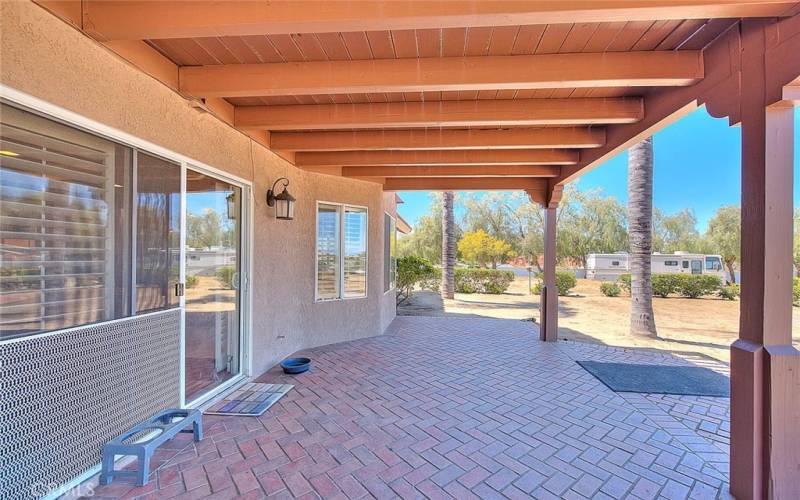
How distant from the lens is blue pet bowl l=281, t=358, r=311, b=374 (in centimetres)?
407

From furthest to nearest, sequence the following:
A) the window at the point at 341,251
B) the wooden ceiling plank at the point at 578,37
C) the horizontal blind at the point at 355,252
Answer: the horizontal blind at the point at 355,252 < the window at the point at 341,251 < the wooden ceiling plank at the point at 578,37

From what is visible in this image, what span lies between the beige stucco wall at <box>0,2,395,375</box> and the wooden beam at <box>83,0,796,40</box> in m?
0.26

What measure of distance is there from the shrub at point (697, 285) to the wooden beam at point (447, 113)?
12.6m

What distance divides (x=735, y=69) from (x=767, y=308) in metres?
1.49

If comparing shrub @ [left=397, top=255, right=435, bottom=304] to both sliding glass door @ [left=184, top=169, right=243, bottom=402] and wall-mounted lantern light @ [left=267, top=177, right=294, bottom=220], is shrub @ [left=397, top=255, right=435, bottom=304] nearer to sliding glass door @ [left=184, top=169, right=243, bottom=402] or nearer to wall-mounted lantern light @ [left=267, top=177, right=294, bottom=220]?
wall-mounted lantern light @ [left=267, top=177, right=294, bottom=220]

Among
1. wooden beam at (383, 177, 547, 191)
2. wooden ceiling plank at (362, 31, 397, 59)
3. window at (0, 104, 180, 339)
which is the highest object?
wooden ceiling plank at (362, 31, 397, 59)

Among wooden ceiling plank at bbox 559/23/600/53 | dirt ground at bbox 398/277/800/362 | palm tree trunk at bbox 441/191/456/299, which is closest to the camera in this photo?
wooden ceiling plank at bbox 559/23/600/53

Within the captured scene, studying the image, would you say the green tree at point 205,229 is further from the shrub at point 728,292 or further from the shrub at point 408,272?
the shrub at point 728,292

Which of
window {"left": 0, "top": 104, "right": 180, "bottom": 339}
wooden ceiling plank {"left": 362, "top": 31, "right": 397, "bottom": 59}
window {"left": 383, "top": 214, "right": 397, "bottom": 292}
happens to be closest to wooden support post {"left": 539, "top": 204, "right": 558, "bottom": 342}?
window {"left": 383, "top": 214, "right": 397, "bottom": 292}

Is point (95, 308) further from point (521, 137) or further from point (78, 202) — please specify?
point (521, 137)

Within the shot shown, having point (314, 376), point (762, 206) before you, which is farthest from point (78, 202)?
point (762, 206)

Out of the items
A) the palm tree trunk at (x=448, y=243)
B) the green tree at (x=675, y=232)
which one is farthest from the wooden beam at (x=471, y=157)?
the green tree at (x=675, y=232)

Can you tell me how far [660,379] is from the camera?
13.4ft

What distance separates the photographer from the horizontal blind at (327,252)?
534 centimetres
